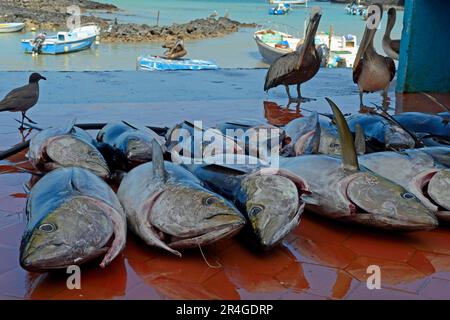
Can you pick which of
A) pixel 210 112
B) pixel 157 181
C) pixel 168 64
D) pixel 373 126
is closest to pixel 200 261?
pixel 157 181

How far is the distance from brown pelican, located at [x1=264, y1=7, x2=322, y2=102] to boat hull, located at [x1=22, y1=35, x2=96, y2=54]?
33.6 meters

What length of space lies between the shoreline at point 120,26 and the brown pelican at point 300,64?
42.1 metres

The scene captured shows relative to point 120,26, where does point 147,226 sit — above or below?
above

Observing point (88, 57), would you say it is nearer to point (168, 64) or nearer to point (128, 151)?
point (168, 64)

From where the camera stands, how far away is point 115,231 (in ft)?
8.86

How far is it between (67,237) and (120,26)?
5393cm

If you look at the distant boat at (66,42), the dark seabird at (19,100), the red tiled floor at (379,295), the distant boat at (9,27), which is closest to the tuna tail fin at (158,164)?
the red tiled floor at (379,295)

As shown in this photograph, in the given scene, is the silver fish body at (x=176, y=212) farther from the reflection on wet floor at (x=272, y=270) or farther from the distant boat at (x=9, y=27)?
the distant boat at (x=9, y=27)

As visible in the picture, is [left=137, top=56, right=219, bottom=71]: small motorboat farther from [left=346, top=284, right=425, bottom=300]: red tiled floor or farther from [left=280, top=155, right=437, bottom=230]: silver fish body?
[left=346, top=284, right=425, bottom=300]: red tiled floor

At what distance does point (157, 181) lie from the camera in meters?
2.96

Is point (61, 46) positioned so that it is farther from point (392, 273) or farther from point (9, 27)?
point (392, 273)

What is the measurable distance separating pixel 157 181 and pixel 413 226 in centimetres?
133

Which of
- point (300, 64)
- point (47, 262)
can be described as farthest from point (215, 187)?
point (300, 64)
